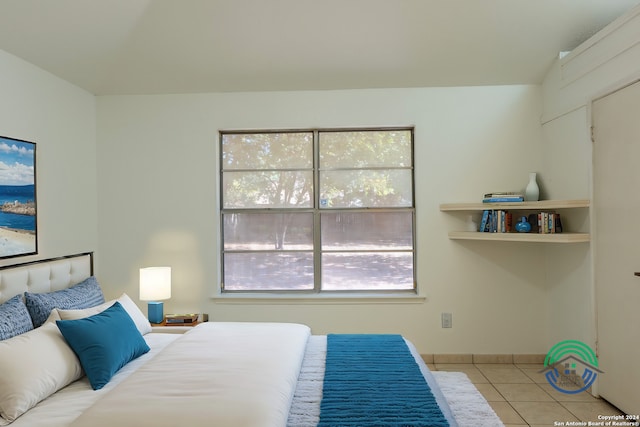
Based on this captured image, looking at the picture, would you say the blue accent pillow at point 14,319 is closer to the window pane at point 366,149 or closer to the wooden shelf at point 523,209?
the window pane at point 366,149

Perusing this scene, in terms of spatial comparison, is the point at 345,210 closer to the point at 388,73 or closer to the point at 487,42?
the point at 388,73

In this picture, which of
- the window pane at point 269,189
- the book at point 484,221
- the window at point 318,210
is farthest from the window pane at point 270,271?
the book at point 484,221

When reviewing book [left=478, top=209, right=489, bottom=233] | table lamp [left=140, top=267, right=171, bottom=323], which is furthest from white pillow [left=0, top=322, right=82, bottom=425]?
book [left=478, top=209, right=489, bottom=233]

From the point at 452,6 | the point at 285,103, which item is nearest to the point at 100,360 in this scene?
the point at 285,103

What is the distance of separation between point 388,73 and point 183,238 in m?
2.29

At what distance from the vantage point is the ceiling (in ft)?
10.3

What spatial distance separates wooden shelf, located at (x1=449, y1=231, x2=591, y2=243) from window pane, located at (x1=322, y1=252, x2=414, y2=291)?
520mm

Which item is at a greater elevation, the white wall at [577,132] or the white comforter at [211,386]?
the white wall at [577,132]

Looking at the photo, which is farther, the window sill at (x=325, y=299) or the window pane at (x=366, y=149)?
the window pane at (x=366, y=149)

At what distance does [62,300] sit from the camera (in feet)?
9.38

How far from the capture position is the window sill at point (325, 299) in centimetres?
398

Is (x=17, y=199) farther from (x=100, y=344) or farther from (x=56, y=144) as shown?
(x=100, y=344)

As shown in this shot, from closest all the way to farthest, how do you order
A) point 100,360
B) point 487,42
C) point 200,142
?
point 100,360, point 487,42, point 200,142

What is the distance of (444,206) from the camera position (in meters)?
3.88
